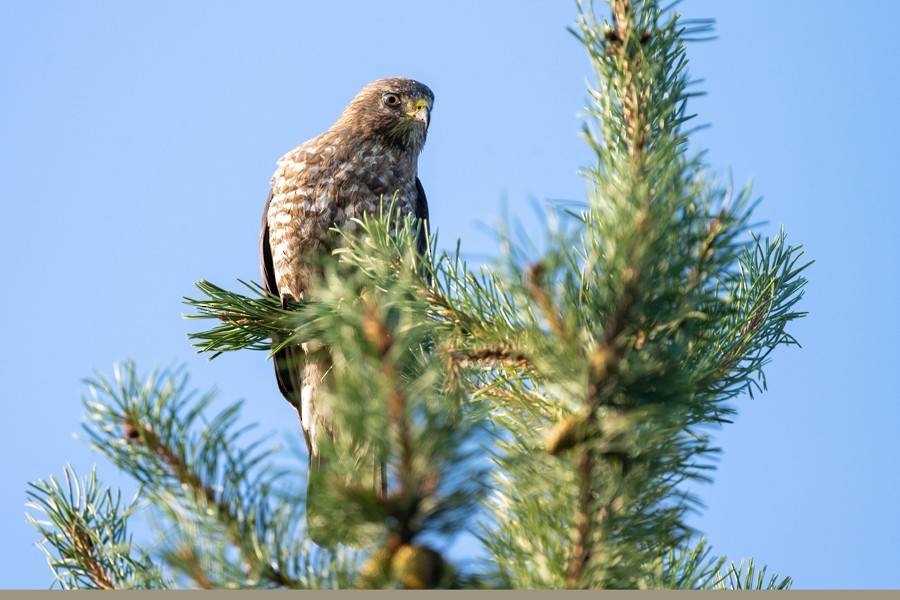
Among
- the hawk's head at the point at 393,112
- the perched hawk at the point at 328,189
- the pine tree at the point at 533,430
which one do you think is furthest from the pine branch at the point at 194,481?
the hawk's head at the point at 393,112

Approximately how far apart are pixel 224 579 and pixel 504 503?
65 cm

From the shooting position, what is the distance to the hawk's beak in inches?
223

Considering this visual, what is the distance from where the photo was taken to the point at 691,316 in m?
1.70

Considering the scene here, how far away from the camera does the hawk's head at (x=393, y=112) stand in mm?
5523

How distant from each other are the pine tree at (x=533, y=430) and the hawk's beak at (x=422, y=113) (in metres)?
3.63

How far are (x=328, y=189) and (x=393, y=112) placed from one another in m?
0.98

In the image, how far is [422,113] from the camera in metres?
5.71

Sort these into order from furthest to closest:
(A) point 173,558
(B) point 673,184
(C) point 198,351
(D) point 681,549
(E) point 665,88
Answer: (C) point 198,351 → (D) point 681,549 → (E) point 665,88 → (B) point 673,184 → (A) point 173,558

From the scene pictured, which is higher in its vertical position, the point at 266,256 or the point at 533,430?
the point at 266,256

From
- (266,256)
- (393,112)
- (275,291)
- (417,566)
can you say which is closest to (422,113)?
(393,112)

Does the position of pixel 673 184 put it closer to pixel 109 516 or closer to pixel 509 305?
pixel 509 305

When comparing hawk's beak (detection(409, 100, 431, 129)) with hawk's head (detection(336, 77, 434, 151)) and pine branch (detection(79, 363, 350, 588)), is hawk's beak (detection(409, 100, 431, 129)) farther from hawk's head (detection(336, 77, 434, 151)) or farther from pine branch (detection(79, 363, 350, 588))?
pine branch (detection(79, 363, 350, 588))

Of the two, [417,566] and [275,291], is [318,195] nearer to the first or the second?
[275,291]

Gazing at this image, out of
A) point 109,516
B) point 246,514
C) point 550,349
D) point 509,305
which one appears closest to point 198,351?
point 109,516
